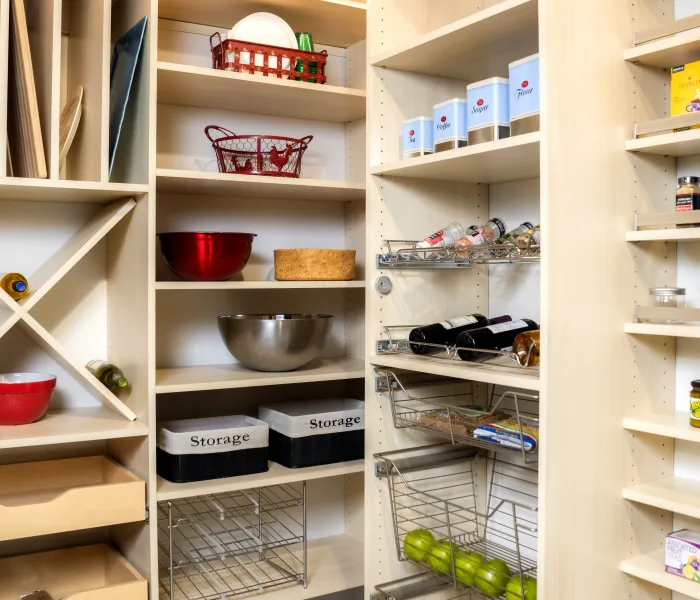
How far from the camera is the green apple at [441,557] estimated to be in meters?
1.83

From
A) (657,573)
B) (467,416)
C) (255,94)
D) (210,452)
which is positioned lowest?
(657,573)

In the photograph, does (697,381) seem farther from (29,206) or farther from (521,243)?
(29,206)

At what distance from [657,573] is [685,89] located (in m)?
0.98

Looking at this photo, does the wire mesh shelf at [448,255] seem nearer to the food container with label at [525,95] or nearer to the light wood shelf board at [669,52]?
the food container with label at [525,95]

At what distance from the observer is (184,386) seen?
187 cm

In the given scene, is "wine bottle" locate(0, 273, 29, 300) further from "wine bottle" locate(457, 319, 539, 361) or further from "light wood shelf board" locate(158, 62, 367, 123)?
"wine bottle" locate(457, 319, 539, 361)

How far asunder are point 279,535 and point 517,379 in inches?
48.9

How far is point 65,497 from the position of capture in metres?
1.74

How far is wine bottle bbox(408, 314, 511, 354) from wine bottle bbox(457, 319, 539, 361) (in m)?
0.12

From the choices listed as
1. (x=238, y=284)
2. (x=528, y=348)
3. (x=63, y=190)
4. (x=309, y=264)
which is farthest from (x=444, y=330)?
(x=63, y=190)

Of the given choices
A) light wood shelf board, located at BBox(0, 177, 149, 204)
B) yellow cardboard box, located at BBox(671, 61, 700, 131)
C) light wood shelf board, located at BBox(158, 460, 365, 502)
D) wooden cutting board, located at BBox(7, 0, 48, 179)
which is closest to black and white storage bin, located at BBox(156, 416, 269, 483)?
light wood shelf board, located at BBox(158, 460, 365, 502)

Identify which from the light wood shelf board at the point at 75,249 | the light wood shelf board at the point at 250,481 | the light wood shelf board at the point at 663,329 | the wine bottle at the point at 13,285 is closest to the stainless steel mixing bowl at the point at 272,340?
the light wood shelf board at the point at 250,481

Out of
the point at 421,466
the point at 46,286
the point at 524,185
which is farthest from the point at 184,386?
the point at 524,185

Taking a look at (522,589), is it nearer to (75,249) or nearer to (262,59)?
(75,249)
